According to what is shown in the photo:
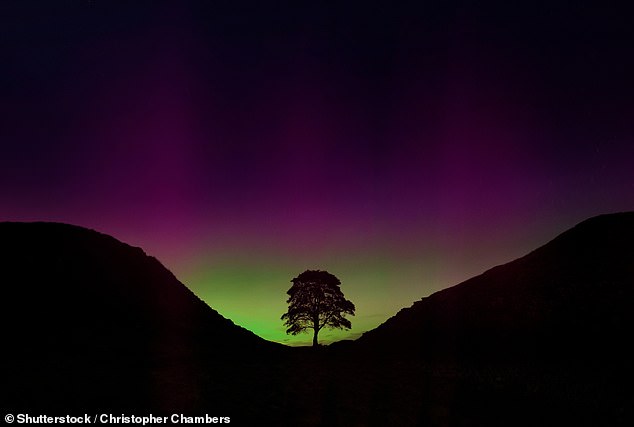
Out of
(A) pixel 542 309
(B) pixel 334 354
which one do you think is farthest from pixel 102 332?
(A) pixel 542 309

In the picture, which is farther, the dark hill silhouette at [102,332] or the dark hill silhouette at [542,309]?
the dark hill silhouette at [542,309]

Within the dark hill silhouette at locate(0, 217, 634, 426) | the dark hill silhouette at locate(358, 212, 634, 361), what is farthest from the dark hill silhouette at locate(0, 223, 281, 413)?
the dark hill silhouette at locate(358, 212, 634, 361)

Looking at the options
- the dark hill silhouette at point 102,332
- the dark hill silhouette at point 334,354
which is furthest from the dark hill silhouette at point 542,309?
the dark hill silhouette at point 102,332

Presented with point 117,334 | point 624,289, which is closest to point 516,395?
point 624,289

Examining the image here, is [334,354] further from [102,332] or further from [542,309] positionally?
[102,332]

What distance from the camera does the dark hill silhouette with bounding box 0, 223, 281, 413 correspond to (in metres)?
17.9

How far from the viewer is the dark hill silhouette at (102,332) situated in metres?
17.9

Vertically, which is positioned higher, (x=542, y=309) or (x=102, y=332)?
(x=542, y=309)

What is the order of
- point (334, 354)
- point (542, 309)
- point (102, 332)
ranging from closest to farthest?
point (102, 332) < point (542, 309) < point (334, 354)

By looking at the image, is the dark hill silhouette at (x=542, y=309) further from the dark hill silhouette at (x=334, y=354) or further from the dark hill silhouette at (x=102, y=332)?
the dark hill silhouette at (x=102, y=332)

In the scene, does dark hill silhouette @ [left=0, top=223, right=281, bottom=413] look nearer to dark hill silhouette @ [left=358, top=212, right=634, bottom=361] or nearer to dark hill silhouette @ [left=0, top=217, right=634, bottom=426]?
dark hill silhouette @ [left=0, top=217, right=634, bottom=426]

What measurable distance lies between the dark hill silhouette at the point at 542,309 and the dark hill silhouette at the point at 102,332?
15642mm

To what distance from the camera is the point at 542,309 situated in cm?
4094

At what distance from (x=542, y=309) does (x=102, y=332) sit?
119 feet
